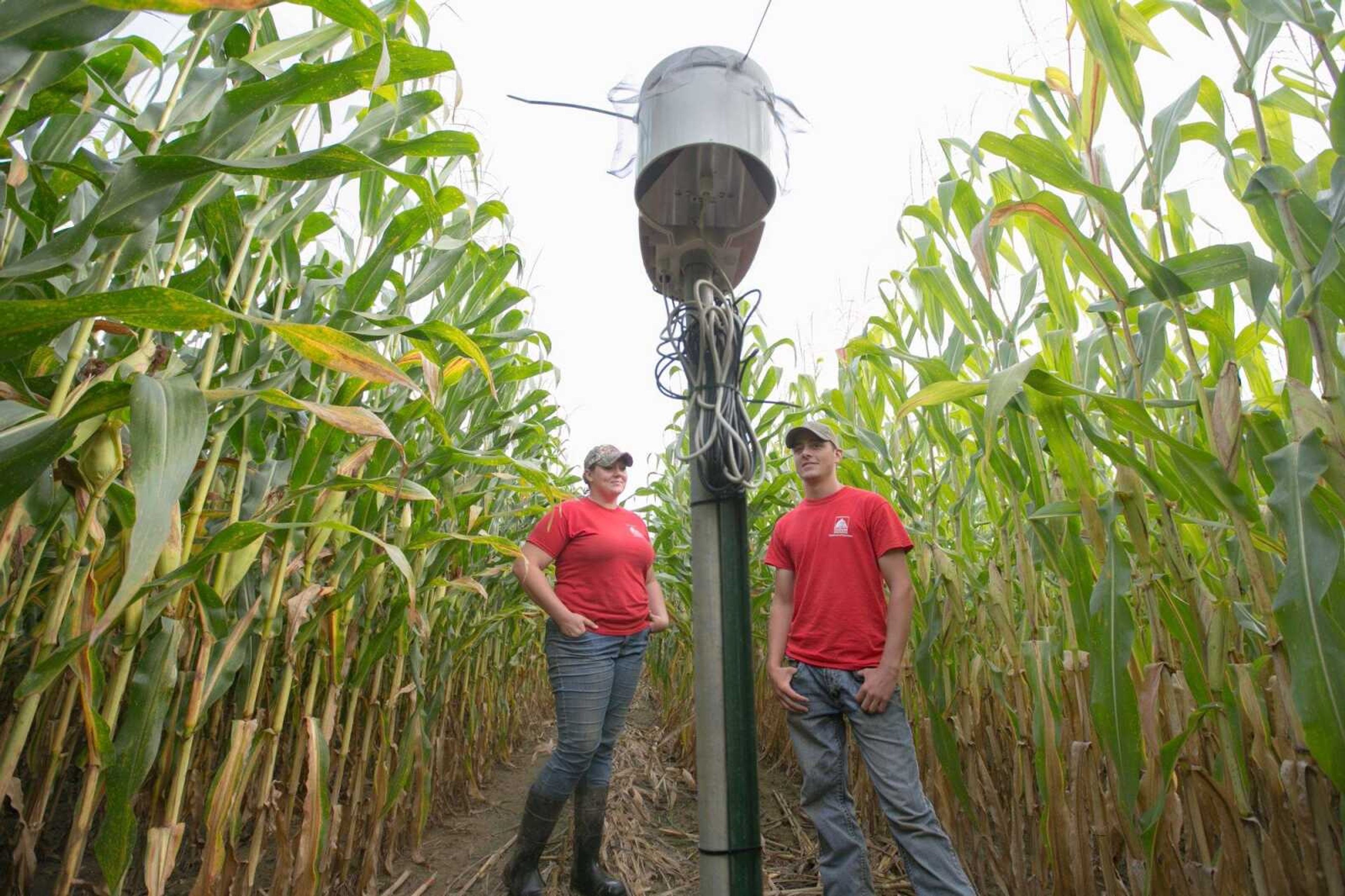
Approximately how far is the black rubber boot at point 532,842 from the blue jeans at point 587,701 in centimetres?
4

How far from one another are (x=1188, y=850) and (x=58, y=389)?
1909 mm

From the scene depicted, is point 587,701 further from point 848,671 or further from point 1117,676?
point 1117,676

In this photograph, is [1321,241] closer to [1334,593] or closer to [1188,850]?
[1334,593]

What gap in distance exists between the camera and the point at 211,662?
4.34 ft

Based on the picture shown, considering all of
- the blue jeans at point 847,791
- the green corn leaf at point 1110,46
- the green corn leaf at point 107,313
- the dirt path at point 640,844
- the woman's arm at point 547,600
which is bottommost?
the dirt path at point 640,844

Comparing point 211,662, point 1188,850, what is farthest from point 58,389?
point 1188,850

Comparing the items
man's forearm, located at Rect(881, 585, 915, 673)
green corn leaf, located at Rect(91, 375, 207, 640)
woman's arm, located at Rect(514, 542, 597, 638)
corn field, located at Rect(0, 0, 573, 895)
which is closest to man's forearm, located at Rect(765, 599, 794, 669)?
man's forearm, located at Rect(881, 585, 915, 673)

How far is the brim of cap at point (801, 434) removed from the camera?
6.91 ft

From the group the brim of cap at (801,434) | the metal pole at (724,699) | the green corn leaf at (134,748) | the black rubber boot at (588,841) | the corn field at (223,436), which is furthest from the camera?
the black rubber boot at (588,841)

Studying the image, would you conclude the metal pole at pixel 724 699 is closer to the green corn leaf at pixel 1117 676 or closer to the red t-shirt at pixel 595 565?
the green corn leaf at pixel 1117 676

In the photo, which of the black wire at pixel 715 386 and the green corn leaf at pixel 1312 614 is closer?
the green corn leaf at pixel 1312 614

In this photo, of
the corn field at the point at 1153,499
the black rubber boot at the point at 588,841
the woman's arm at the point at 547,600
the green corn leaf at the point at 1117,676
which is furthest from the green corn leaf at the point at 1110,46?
the black rubber boot at the point at 588,841

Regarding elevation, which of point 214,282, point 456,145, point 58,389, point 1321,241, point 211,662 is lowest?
point 211,662

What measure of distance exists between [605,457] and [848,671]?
1189 millimetres
